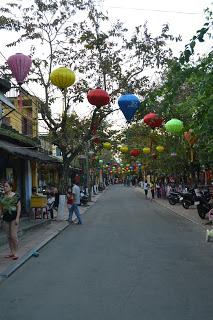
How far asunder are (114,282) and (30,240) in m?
6.98

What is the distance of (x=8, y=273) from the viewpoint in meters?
9.51

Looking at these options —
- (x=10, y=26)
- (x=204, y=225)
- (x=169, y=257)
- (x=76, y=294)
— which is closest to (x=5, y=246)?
(x=169, y=257)

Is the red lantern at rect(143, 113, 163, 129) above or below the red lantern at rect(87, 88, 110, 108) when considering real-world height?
below

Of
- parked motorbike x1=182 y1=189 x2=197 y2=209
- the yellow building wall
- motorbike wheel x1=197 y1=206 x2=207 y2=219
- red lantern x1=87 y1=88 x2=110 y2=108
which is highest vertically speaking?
the yellow building wall

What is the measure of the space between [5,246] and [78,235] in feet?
12.3

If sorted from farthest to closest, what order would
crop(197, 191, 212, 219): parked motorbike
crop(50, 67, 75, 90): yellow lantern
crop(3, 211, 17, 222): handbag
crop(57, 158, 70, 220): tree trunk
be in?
1. crop(57, 158, 70, 220): tree trunk
2. crop(197, 191, 212, 219): parked motorbike
3. crop(50, 67, 75, 90): yellow lantern
4. crop(3, 211, 17, 222): handbag

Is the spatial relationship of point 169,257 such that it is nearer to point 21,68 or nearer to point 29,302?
point 29,302

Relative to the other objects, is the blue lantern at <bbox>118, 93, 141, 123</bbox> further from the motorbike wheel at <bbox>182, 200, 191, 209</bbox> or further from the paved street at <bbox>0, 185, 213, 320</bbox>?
the motorbike wheel at <bbox>182, 200, 191, 209</bbox>

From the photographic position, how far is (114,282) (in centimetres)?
853

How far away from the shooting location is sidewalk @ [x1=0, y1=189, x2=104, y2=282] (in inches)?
406

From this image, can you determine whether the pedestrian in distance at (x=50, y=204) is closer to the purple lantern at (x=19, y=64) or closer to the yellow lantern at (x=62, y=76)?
the yellow lantern at (x=62, y=76)

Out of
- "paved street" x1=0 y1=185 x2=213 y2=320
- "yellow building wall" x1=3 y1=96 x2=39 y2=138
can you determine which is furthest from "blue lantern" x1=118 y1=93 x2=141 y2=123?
"yellow building wall" x1=3 y1=96 x2=39 y2=138

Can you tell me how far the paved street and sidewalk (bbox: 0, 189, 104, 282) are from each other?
0.21m

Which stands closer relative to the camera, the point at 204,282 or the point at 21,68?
the point at 204,282
